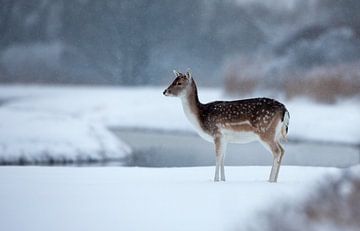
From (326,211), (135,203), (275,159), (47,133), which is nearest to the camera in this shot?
(326,211)

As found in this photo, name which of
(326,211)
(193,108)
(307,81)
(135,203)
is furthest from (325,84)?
(326,211)

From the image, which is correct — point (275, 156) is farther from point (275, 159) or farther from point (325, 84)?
point (325, 84)

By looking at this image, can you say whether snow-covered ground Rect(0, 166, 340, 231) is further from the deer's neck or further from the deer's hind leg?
the deer's neck

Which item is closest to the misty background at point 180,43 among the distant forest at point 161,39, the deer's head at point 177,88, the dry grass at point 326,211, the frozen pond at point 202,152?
the distant forest at point 161,39

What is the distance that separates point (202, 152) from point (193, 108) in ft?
14.2

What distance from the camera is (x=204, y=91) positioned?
759 centimetres

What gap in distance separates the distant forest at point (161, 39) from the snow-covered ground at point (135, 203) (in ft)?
14.2

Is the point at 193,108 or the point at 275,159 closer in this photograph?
the point at 275,159

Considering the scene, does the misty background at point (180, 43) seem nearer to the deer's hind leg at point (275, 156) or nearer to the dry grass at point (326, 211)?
the deer's hind leg at point (275, 156)

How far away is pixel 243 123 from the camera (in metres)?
3.81

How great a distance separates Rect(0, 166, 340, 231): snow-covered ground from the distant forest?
4.33 meters

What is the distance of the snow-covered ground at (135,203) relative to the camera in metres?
2.61

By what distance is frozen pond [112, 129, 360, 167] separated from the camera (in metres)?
7.53

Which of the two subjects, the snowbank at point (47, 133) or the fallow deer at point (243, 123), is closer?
the fallow deer at point (243, 123)
